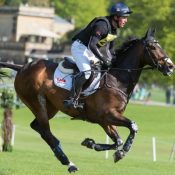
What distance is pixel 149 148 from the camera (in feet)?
122

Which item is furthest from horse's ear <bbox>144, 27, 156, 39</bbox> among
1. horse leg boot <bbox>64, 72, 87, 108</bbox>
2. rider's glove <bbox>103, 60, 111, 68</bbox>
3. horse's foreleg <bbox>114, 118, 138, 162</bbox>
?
horse's foreleg <bbox>114, 118, 138, 162</bbox>

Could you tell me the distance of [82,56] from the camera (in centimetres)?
1670

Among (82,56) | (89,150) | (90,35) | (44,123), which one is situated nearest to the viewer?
(90,35)

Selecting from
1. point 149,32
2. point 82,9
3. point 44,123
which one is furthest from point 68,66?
point 82,9

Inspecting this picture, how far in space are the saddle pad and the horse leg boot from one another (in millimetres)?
139

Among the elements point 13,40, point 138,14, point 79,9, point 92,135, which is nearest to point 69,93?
point 92,135

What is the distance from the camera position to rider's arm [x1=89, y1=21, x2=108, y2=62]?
16125 millimetres

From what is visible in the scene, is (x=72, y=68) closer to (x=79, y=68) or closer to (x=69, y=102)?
(x=79, y=68)

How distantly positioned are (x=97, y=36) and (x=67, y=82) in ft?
4.14

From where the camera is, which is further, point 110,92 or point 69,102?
point 69,102

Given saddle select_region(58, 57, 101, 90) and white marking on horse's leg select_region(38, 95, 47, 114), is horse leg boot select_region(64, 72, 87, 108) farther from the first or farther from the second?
white marking on horse's leg select_region(38, 95, 47, 114)

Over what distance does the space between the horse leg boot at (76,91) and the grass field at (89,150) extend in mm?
1483

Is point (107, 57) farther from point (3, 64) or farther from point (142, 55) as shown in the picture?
point (3, 64)

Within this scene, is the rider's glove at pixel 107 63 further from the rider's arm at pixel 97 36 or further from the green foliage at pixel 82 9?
the green foliage at pixel 82 9
